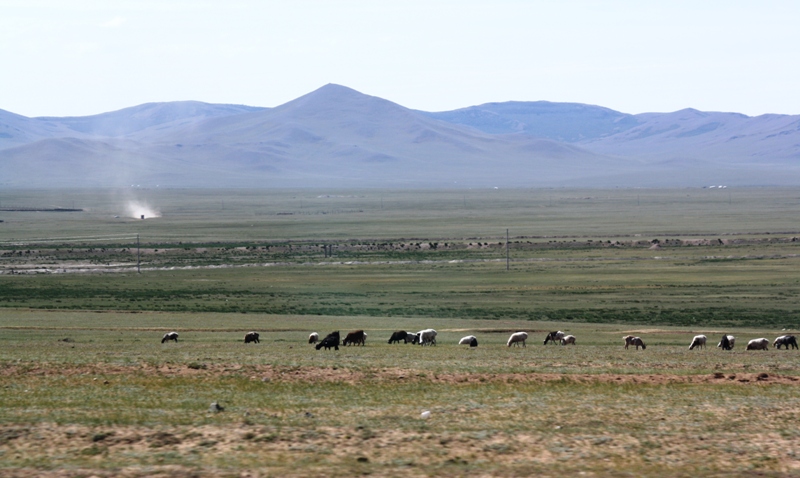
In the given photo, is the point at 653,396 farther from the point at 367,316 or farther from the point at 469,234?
the point at 469,234

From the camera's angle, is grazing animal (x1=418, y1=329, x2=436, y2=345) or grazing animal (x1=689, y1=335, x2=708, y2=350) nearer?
grazing animal (x1=689, y1=335, x2=708, y2=350)

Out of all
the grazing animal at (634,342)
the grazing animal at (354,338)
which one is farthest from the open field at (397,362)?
the grazing animal at (354,338)

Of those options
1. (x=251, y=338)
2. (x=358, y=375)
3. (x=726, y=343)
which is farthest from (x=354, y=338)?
(x=726, y=343)

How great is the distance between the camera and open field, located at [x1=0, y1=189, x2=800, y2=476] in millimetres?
11586

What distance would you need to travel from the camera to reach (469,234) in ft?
342

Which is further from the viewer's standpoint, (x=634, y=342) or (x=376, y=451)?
(x=634, y=342)

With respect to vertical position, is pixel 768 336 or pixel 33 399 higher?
pixel 33 399

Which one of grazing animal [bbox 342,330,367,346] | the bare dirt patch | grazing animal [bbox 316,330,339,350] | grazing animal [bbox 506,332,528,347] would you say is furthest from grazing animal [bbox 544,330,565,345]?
the bare dirt patch

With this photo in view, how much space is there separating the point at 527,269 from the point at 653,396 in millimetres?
49561

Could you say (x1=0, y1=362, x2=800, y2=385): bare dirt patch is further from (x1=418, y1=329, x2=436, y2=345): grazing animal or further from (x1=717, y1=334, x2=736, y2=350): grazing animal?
(x1=418, y1=329, x2=436, y2=345): grazing animal

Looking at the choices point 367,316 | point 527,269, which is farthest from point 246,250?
point 367,316

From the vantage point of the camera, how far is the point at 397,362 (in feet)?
69.6

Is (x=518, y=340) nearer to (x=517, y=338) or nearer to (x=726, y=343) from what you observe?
(x=517, y=338)

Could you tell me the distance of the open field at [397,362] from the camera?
1159 cm
